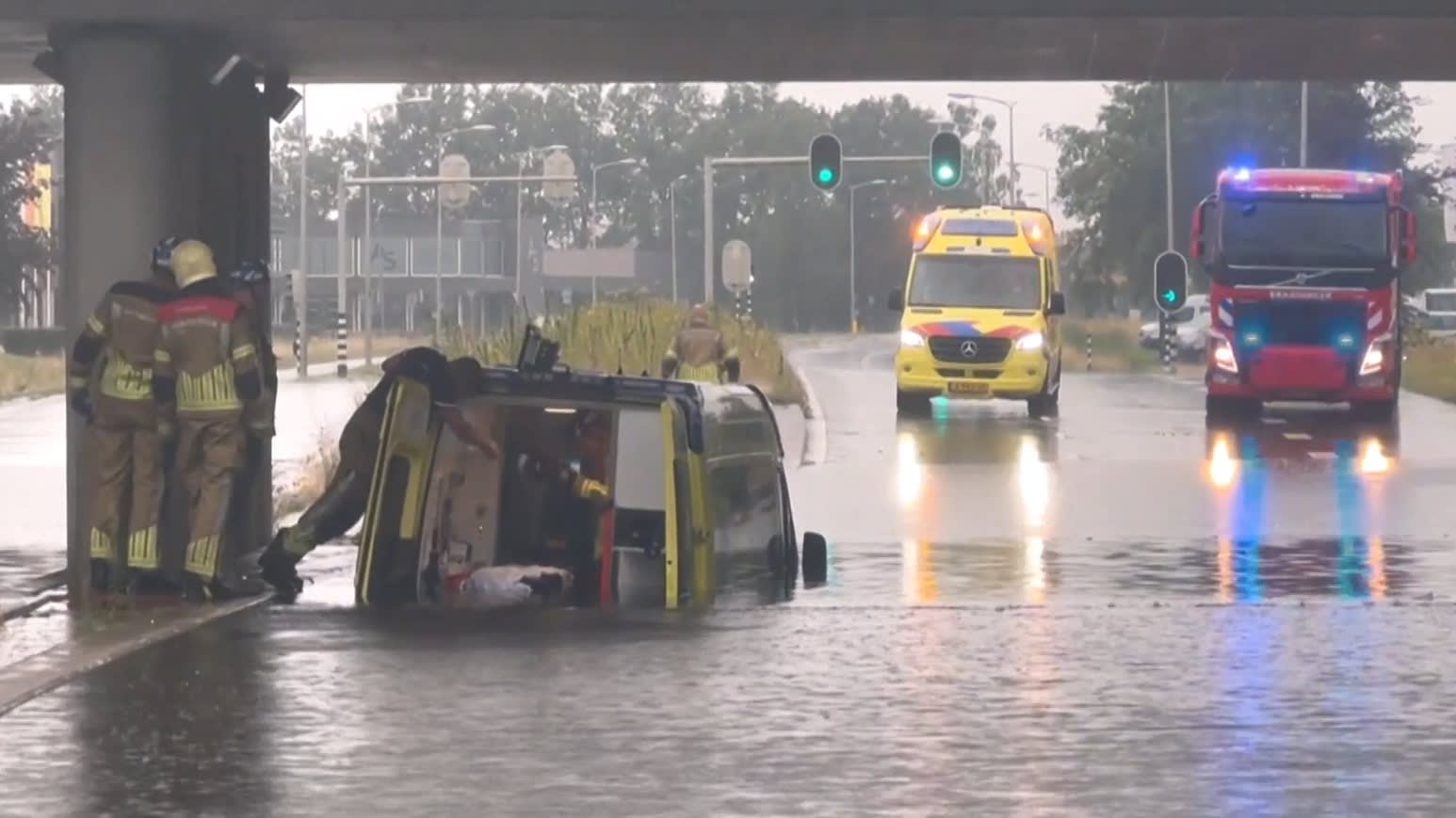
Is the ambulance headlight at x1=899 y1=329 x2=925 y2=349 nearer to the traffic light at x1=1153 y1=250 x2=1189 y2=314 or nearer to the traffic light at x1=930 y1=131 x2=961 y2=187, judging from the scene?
the traffic light at x1=930 y1=131 x2=961 y2=187

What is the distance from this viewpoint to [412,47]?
17.3 meters

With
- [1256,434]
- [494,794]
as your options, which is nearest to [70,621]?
[494,794]

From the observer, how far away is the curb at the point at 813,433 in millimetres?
30961

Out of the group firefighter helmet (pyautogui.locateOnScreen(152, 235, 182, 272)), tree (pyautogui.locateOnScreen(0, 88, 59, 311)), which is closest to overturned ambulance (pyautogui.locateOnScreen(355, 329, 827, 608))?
firefighter helmet (pyautogui.locateOnScreen(152, 235, 182, 272))

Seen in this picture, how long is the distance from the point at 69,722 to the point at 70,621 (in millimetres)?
3748

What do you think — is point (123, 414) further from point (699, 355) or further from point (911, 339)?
point (911, 339)

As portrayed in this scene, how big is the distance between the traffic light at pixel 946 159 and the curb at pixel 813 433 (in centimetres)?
379

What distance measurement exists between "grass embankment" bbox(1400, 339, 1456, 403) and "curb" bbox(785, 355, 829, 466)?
10.7 metres

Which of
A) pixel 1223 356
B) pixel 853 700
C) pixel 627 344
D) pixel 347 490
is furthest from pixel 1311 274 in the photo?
pixel 853 700

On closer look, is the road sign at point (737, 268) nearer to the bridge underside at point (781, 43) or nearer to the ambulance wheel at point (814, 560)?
the bridge underside at point (781, 43)

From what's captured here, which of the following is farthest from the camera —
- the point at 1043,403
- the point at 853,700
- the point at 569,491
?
the point at 1043,403

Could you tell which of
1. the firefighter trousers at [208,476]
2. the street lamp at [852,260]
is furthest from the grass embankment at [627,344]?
the street lamp at [852,260]

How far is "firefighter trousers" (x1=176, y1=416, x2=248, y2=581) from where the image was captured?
594 inches

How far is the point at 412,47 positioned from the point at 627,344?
26.4 m
